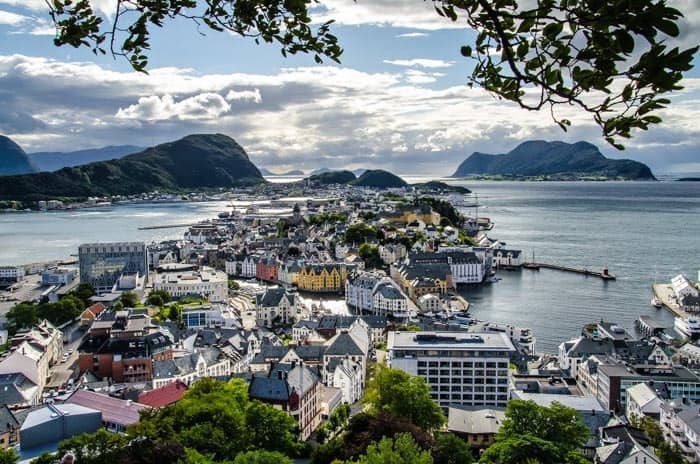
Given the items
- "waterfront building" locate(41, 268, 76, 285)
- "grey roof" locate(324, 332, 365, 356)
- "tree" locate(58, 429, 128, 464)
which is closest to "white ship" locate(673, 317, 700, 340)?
"grey roof" locate(324, 332, 365, 356)

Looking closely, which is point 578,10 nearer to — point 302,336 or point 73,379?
point 73,379

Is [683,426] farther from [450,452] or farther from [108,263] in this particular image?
[108,263]

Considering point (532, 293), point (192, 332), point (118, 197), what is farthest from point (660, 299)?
point (118, 197)

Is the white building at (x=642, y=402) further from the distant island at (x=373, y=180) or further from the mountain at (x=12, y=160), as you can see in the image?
the mountain at (x=12, y=160)

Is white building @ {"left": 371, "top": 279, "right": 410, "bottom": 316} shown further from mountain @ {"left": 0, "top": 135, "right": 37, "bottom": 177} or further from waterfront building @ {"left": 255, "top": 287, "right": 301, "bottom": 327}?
mountain @ {"left": 0, "top": 135, "right": 37, "bottom": 177}

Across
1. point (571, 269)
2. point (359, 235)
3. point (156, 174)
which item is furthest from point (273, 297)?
point (156, 174)
